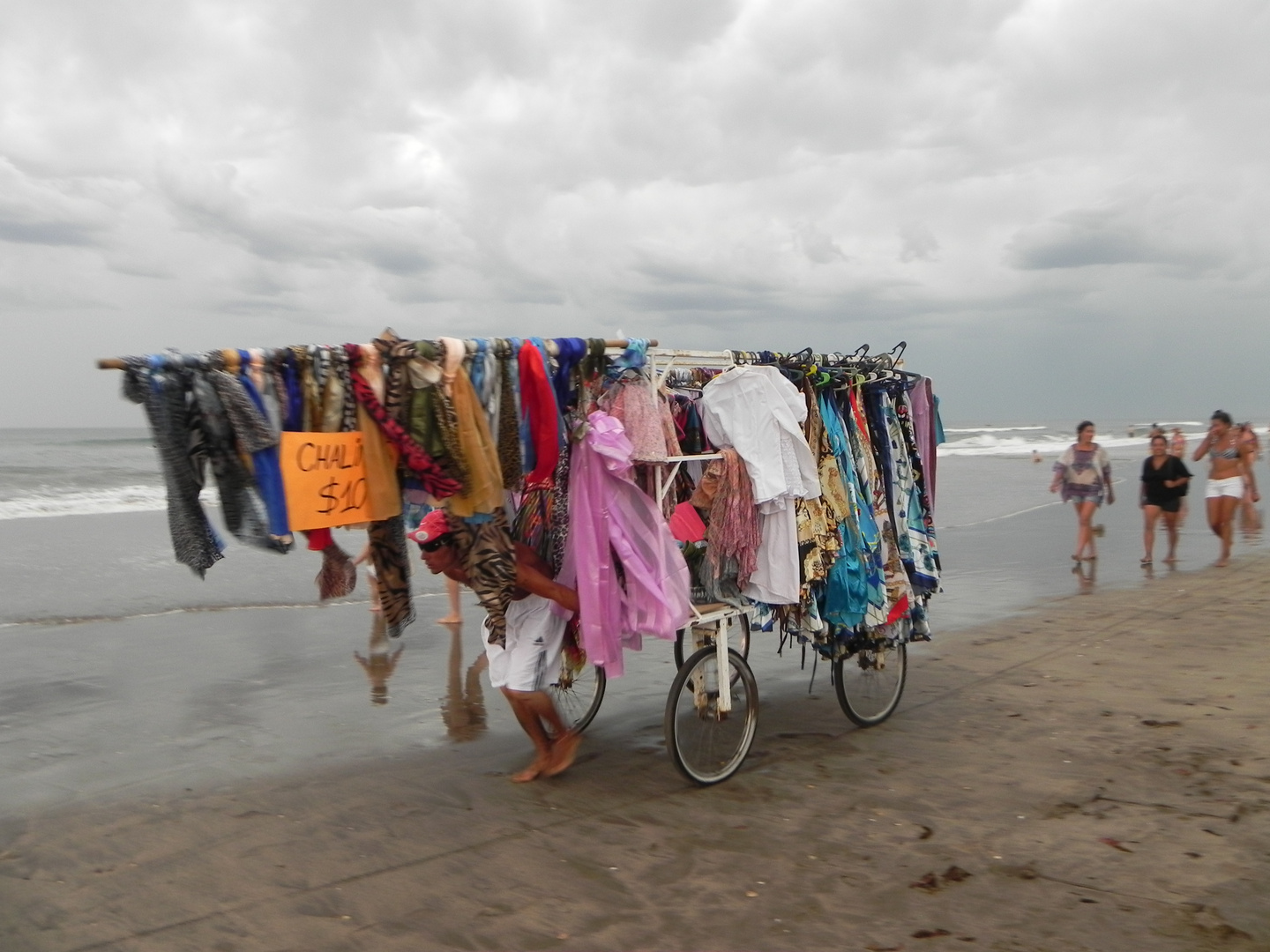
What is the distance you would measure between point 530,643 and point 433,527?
798 millimetres

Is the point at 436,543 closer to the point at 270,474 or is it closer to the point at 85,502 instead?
the point at 270,474

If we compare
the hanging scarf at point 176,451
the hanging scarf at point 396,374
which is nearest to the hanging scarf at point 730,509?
the hanging scarf at point 396,374

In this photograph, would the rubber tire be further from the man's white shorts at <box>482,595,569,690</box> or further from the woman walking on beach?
the woman walking on beach

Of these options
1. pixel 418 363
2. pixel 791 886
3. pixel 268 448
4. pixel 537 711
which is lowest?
pixel 791 886

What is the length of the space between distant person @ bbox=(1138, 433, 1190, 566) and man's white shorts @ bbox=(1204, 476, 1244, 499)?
32cm

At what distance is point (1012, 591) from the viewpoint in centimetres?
1105

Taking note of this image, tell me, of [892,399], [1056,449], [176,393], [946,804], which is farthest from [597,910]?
[1056,449]

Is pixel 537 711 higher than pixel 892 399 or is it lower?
lower

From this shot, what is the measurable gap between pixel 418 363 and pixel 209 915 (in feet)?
7.35

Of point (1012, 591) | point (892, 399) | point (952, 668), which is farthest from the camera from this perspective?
point (1012, 591)

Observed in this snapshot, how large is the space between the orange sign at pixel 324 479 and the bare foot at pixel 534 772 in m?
1.84

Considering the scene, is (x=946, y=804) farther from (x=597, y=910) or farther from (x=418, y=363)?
(x=418, y=363)

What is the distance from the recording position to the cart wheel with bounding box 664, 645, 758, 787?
4895 millimetres

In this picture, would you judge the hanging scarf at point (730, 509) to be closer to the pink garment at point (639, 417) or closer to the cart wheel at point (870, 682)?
the pink garment at point (639, 417)
